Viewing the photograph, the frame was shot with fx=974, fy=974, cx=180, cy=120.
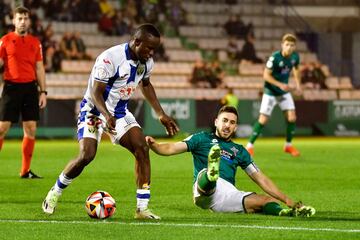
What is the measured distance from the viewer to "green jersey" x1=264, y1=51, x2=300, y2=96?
19.6 meters

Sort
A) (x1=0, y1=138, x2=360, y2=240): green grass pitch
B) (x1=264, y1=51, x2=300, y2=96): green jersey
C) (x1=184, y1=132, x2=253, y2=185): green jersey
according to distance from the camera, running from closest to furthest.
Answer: (x1=0, y1=138, x2=360, y2=240): green grass pitch
(x1=184, y1=132, x2=253, y2=185): green jersey
(x1=264, y1=51, x2=300, y2=96): green jersey

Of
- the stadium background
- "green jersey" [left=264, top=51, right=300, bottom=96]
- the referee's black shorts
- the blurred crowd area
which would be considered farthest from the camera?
the blurred crowd area

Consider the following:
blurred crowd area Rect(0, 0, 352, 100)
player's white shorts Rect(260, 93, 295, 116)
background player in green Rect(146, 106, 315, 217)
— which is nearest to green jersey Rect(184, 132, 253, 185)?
background player in green Rect(146, 106, 315, 217)

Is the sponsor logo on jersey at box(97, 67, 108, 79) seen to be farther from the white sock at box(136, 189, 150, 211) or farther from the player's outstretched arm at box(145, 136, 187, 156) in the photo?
the white sock at box(136, 189, 150, 211)

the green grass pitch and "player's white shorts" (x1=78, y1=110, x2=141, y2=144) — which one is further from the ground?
"player's white shorts" (x1=78, y1=110, x2=141, y2=144)

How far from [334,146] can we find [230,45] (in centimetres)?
1004

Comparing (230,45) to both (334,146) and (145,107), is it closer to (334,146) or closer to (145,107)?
(145,107)

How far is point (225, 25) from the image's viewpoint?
34781 mm

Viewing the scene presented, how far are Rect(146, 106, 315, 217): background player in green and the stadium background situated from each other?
16.9 metres

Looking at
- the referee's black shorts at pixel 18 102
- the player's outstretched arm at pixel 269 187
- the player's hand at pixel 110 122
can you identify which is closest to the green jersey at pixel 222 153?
the player's outstretched arm at pixel 269 187

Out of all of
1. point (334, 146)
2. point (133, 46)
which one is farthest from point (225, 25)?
point (133, 46)

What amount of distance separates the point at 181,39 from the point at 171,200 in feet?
76.1

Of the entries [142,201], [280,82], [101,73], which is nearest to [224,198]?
[142,201]

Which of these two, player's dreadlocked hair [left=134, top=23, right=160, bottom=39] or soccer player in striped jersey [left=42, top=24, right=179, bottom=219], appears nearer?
player's dreadlocked hair [left=134, top=23, right=160, bottom=39]
